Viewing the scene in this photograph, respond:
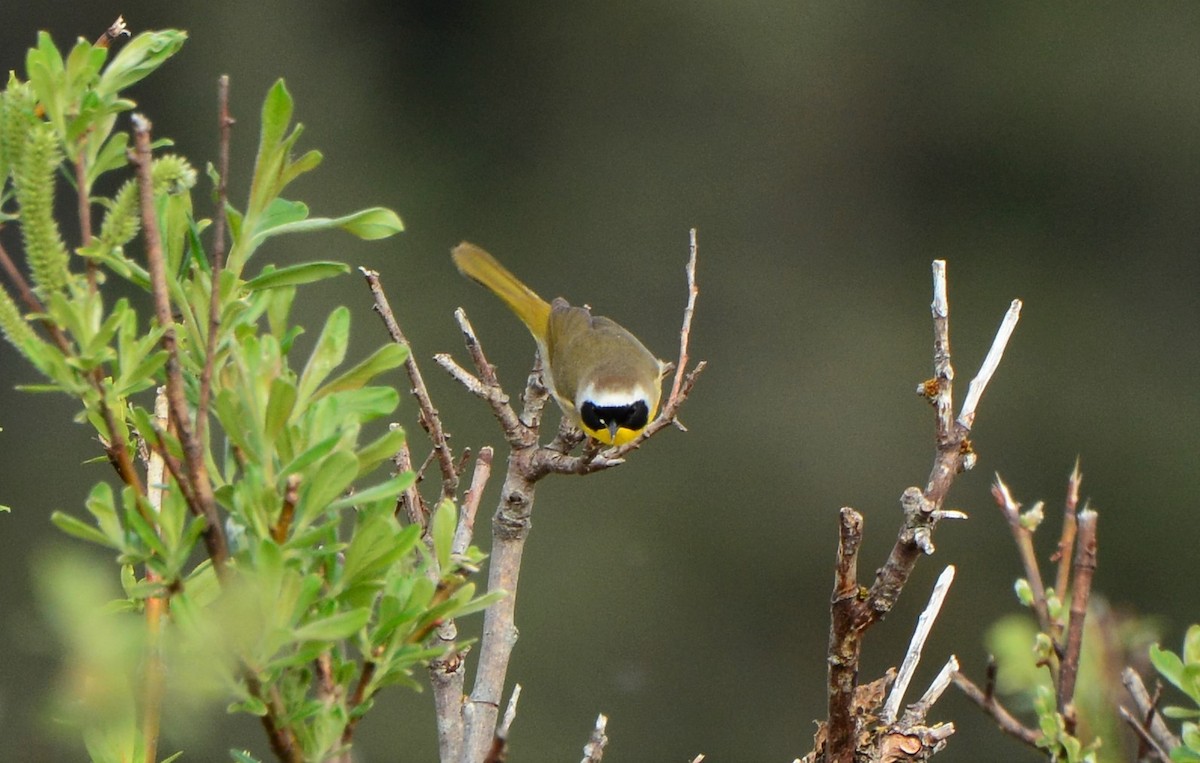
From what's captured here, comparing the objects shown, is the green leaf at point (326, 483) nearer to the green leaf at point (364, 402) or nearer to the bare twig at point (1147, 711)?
the green leaf at point (364, 402)

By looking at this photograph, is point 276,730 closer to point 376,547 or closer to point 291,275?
point 376,547

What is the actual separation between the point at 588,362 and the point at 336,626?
2.05 meters

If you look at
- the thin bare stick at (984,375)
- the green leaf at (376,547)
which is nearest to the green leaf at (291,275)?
the green leaf at (376,547)

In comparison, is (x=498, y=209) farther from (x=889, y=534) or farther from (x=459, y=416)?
(x=889, y=534)

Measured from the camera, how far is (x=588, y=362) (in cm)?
255

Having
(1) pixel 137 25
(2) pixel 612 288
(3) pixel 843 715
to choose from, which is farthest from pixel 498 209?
(3) pixel 843 715

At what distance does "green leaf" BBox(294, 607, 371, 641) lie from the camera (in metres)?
0.50

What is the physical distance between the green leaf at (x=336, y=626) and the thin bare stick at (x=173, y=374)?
41mm

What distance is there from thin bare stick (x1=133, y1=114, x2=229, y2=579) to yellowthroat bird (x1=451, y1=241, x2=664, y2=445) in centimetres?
168

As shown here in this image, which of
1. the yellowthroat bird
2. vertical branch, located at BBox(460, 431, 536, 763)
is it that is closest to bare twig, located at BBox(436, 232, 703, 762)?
vertical branch, located at BBox(460, 431, 536, 763)

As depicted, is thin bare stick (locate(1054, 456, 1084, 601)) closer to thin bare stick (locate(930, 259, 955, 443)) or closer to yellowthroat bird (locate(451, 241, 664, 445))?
thin bare stick (locate(930, 259, 955, 443))

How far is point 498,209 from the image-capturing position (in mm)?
4488

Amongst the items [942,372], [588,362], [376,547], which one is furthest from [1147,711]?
[588,362]

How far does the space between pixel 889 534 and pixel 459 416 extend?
1.45 metres
